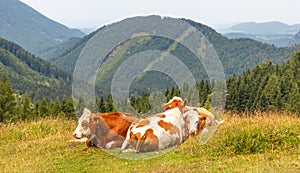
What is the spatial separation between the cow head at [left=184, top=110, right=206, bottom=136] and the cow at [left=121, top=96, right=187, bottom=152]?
0.54 m

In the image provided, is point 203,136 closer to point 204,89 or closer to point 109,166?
point 109,166

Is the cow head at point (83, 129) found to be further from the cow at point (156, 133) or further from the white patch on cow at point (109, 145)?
the cow at point (156, 133)

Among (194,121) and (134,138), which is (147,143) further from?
(194,121)

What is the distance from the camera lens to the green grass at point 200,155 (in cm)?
888

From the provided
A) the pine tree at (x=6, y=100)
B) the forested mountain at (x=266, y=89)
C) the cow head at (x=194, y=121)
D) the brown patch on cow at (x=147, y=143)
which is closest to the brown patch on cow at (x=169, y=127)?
the brown patch on cow at (x=147, y=143)

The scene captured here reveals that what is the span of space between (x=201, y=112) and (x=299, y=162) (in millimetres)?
5503

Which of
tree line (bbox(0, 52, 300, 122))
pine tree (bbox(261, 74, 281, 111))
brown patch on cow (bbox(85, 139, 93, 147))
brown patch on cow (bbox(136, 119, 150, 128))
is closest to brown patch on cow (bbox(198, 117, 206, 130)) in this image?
brown patch on cow (bbox(136, 119, 150, 128))

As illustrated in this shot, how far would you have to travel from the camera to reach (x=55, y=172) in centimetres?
958

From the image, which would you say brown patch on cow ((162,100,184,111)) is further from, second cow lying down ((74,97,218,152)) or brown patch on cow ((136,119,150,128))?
brown patch on cow ((136,119,150,128))

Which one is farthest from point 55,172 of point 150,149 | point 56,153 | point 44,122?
point 44,122

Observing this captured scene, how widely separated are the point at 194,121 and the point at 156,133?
94.4 inches

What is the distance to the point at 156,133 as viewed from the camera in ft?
36.6

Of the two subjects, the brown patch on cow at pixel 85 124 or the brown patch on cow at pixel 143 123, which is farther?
the brown patch on cow at pixel 85 124

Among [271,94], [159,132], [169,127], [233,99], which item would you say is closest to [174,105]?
[169,127]
